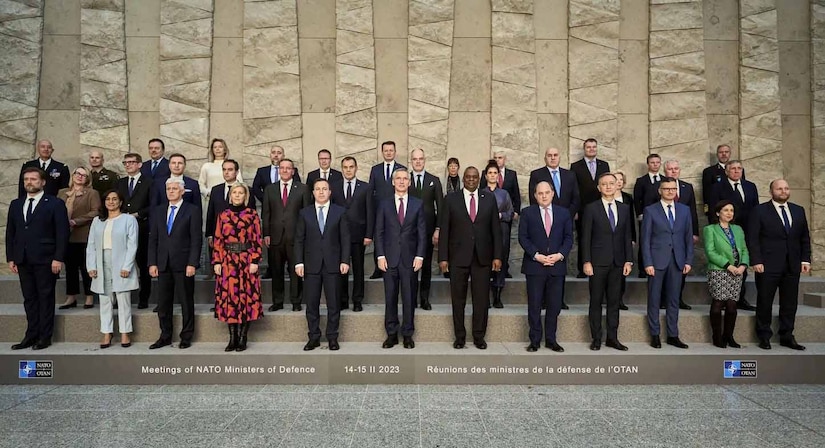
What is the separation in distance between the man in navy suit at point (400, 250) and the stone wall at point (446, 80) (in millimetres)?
2618

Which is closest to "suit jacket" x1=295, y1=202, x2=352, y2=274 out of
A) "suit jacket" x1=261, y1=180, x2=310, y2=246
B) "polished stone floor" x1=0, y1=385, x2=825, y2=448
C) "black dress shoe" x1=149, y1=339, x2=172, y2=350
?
"suit jacket" x1=261, y1=180, x2=310, y2=246

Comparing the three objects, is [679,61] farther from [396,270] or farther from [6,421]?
[6,421]

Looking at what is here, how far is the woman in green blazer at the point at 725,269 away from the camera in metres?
4.80

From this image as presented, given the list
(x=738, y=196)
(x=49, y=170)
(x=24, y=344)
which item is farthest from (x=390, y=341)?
(x=49, y=170)

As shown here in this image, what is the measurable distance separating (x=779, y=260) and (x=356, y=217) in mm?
4407

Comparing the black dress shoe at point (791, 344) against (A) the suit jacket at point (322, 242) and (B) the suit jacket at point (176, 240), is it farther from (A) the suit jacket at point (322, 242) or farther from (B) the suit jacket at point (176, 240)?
(B) the suit jacket at point (176, 240)

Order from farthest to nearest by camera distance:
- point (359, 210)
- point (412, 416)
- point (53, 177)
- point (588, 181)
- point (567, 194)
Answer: point (588, 181) < point (53, 177) < point (567, 194) < point (359, 210) < point (412, 416)

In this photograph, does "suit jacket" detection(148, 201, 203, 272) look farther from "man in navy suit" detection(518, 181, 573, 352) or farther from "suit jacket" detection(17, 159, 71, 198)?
"man in navy suit" detection(518, 181, 573, 352)

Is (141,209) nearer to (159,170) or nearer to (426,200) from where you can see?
(159,170)

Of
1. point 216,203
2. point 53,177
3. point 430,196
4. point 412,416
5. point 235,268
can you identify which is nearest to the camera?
point 412,416

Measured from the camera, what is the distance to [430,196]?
5.70 meters

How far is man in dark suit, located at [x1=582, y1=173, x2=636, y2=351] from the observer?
4777 mm

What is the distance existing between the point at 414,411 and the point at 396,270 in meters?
1.45

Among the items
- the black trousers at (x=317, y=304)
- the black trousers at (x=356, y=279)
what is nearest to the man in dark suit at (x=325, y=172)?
the black trousers at (x=356, y=279)
